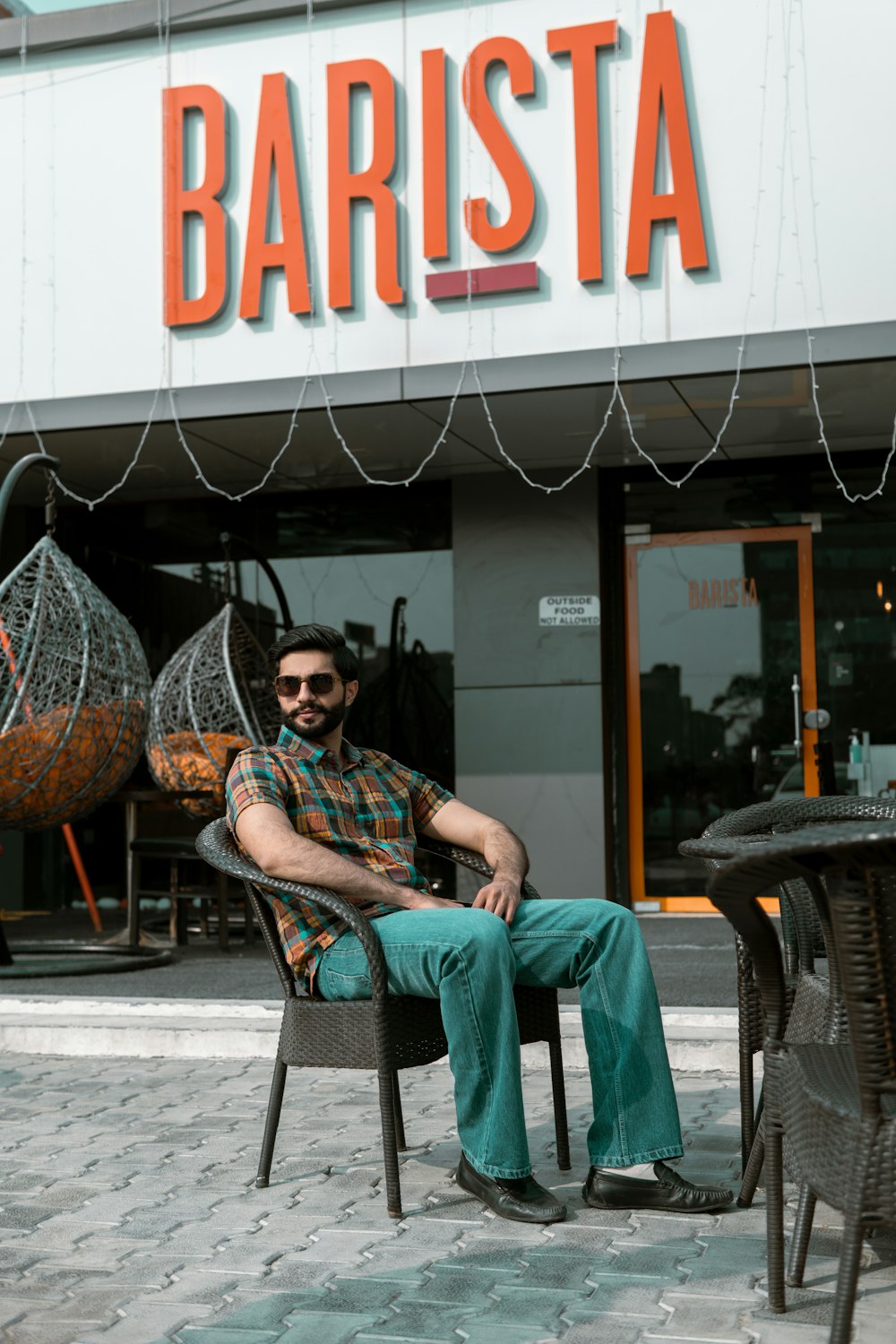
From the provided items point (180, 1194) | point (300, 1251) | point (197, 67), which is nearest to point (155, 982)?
point (180, 1194)

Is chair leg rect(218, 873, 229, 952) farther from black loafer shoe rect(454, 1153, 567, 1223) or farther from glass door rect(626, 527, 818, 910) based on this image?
black loafer shoe rect(454, 1153, 567, 1223)

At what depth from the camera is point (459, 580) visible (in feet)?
30.2

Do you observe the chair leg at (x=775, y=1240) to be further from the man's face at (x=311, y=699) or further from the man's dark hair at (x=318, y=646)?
the man's dark hair at (x=318, y=646)

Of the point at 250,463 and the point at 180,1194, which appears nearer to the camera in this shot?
the point at 180,1194

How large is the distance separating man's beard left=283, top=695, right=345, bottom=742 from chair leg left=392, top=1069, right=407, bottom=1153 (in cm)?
88

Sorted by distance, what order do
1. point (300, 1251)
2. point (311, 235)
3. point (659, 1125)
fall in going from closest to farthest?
point (300, 1251), point (659, 1125), point (311, 235)

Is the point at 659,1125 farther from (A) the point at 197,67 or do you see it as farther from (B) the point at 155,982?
(A) the point at 197,67

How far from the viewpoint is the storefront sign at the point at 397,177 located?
23.7 feet

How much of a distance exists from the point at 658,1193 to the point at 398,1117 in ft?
2.37

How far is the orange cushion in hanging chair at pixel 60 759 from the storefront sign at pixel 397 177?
2.51 m

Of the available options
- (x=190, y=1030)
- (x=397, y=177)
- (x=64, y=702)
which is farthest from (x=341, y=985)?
(x=397, y=177)

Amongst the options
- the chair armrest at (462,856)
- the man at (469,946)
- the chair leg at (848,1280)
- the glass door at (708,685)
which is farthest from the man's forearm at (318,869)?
the glass door at (708,685)

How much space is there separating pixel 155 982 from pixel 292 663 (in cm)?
319

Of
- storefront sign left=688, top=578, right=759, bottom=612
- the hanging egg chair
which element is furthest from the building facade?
the hanging egg chair
